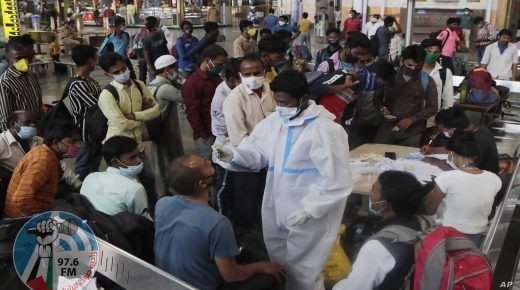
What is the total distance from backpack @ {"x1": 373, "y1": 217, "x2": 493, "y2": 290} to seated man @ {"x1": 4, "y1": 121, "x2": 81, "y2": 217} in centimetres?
210

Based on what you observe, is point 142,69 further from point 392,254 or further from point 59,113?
point 392,254

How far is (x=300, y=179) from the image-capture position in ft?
9.26

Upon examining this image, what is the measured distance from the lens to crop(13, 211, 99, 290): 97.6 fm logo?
100.0 inches

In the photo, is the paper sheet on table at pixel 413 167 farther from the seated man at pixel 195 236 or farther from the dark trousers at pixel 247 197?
the seated man at pixel 195 236

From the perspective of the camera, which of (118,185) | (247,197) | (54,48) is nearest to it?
(118,185)

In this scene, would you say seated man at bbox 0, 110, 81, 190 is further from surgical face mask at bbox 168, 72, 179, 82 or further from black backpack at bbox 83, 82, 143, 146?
surgical face mask at bbox 168, 72, 179, 82

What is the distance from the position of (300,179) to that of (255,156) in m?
0.33

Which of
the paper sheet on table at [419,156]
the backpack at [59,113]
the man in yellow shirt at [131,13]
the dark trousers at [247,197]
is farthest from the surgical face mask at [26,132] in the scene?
the man in yellow shirt at [131,13]

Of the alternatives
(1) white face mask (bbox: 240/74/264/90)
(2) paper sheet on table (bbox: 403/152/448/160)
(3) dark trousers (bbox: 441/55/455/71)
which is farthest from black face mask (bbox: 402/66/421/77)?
(3) dark trousers (bbox: 441/55/455/71)

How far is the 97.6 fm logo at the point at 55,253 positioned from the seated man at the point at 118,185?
0.25m

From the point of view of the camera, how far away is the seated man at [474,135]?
3693 mm

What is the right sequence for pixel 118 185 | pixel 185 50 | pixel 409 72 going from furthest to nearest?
pixel 185 50, pixel 409 72, pixel 118 185

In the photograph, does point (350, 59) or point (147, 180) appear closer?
point (147, 180)

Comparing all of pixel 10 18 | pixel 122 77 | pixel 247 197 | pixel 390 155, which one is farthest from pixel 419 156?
pixel 10 18
